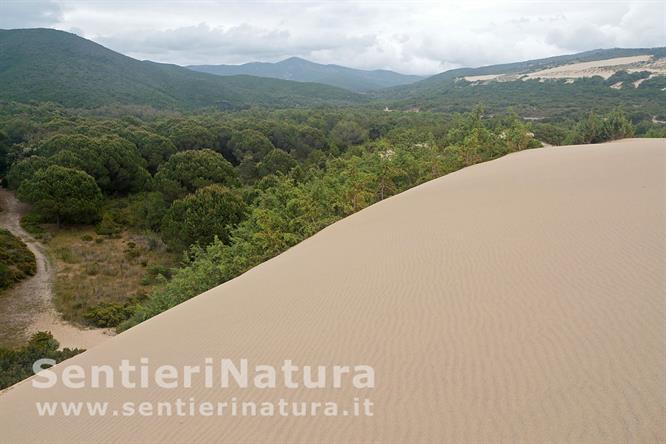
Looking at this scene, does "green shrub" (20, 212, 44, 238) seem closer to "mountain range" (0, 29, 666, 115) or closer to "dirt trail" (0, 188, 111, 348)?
"dirt trail" (0, 188, 111, 348)

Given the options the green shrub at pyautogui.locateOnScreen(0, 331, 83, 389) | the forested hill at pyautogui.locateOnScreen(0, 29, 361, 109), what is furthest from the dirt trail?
the forested hill at pyautogui.locateOnScreen(0, 29, 361, 109)

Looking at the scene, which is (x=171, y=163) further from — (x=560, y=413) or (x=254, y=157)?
(x=560, y=413)

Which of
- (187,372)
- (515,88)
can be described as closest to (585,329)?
(187,372)

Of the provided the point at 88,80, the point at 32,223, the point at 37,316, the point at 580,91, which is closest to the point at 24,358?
the point at 37,316

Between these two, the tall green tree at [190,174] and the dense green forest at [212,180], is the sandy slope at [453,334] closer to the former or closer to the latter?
the dense green forest at [212,180]

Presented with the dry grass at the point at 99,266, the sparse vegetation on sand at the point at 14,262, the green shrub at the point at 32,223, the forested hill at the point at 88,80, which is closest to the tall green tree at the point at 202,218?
the dry grass at the point at 99,266
